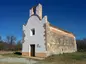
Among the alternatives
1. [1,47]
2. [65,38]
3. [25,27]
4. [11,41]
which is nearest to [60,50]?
[65,38]

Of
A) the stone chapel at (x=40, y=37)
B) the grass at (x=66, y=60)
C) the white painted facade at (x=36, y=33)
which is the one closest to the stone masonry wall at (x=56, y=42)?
the stone chapel at (x=40, y=37)

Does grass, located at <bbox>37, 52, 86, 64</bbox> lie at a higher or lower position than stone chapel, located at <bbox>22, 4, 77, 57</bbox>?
lower

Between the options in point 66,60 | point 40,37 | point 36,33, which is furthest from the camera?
point 36,33

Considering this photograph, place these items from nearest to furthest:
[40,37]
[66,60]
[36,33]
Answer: [66,60] < [40,37] < [36,33]

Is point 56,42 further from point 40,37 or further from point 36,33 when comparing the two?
point 36,33

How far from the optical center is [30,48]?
25.9m

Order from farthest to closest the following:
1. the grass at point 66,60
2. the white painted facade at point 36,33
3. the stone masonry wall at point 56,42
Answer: the white painted facade at point 36,33 → the stone masonry wall at point 56,42 → the grass at point 66,60

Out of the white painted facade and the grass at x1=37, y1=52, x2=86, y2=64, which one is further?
the white painted facade

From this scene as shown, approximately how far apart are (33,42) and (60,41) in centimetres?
522

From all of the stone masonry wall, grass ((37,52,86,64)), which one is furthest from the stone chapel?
grass ((37,52,86,64))

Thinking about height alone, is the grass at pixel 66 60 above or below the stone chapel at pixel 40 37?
below

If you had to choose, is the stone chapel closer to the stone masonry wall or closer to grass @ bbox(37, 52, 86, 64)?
the stone masonry wall

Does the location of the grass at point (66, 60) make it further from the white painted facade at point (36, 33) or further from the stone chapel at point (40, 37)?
the white painted facade at point (36, 33)

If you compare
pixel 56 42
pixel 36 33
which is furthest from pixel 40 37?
pixel 56 42
